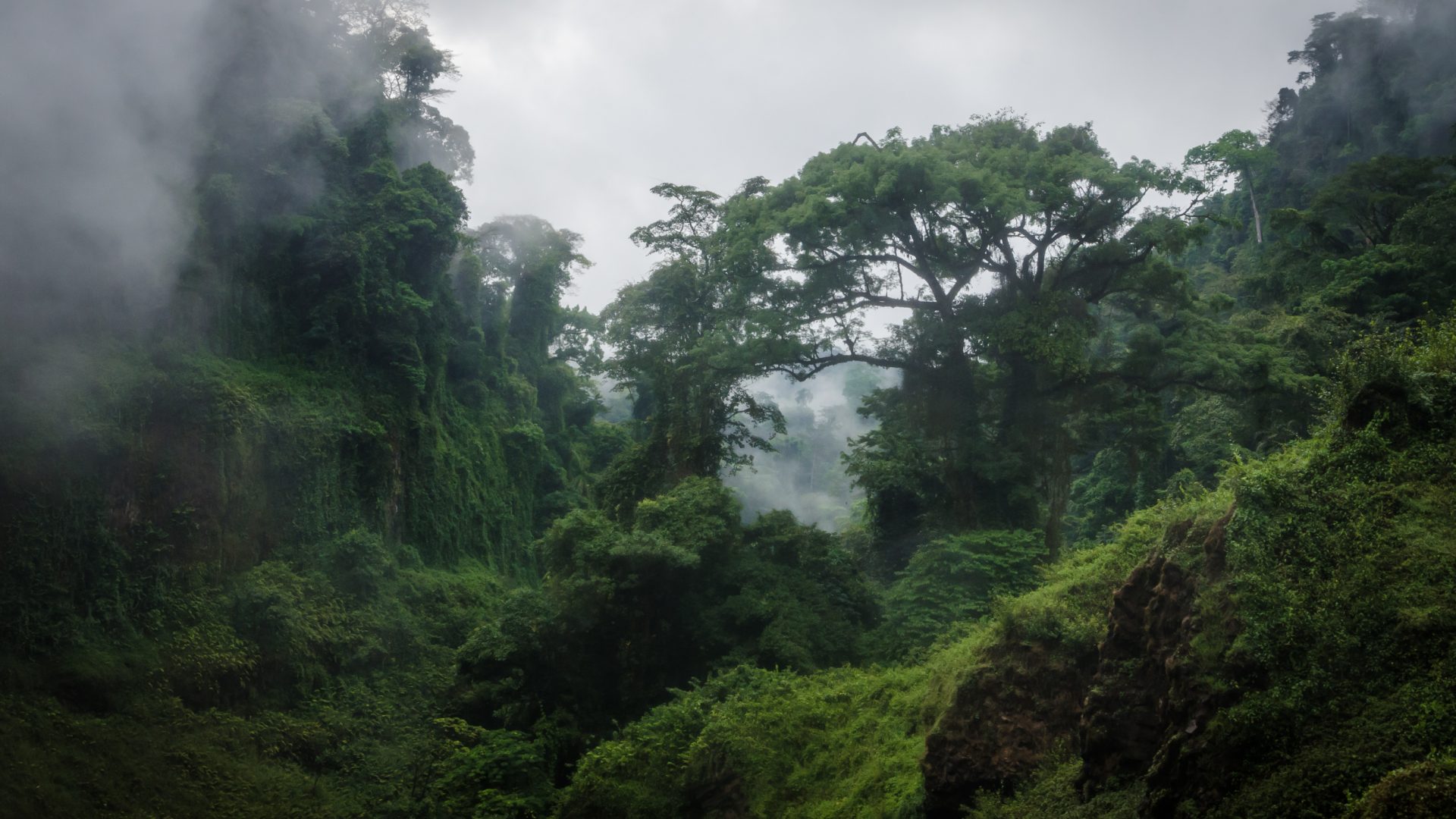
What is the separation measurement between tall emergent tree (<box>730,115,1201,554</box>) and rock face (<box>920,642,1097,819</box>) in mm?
10179

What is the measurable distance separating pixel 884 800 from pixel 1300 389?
13.5 m

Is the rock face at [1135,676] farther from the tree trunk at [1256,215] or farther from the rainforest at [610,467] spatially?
the tree trunk at [1256,215]

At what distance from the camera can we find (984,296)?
20016 mm

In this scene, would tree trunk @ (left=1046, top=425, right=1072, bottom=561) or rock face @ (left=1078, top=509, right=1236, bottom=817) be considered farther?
tree trunk @ (left=1046, top=425, right=1072, bottom=561)

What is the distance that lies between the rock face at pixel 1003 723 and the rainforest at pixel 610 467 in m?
0.03

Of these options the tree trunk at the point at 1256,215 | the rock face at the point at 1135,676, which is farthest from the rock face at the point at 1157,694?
the tree trunk at the point at 1256,215

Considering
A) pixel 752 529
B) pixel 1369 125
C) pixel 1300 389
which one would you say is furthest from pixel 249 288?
pixel 1369 125

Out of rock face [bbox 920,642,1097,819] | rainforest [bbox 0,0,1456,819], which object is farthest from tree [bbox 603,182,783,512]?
rock face [bbox 920,642,1097,819]

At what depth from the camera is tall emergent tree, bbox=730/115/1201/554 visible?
723 inches

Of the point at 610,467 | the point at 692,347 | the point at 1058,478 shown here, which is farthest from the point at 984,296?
the point at 610,467

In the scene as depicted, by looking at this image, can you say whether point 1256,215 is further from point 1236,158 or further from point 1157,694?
point 1157,694

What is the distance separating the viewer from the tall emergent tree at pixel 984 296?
18.4 meters

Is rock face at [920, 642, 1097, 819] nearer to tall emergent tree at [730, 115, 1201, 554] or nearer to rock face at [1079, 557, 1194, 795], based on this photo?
rock face at [1079, 557, 1194, 795]

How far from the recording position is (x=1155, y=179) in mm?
18344
